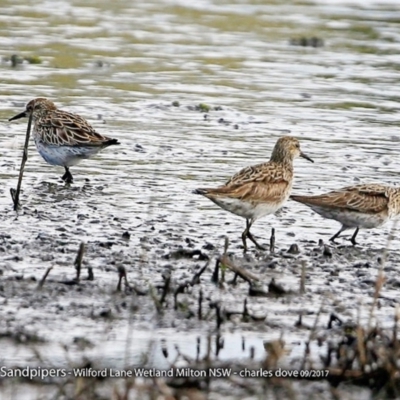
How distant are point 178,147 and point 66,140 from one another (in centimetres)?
194

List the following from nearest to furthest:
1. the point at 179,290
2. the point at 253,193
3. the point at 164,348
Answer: the point at 164,348, the point at 179,290, the point at 253,193

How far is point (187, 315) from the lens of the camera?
7840 mm

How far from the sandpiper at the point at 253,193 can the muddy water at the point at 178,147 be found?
283 mm

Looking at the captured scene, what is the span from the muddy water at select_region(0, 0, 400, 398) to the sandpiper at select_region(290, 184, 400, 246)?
243mm

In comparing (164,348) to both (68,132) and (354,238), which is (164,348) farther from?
(68,132)

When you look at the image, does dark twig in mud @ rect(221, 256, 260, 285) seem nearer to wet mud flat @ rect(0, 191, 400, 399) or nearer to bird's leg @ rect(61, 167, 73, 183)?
wet mud flat @ rect(0, 191, 400, 399)

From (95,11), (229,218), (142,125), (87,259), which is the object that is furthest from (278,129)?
(95,11)

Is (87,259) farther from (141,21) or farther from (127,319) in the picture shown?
(141,21)

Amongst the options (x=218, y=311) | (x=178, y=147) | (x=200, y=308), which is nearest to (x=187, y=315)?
(x=200, y=308)

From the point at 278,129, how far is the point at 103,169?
311 centimetres

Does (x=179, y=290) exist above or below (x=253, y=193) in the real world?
below

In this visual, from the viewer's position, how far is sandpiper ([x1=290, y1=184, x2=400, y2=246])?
10273 mm

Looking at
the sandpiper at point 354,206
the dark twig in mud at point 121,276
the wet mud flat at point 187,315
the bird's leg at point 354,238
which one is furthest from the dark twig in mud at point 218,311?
the bird's leg at point 354,238

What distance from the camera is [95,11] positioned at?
25406 mm
